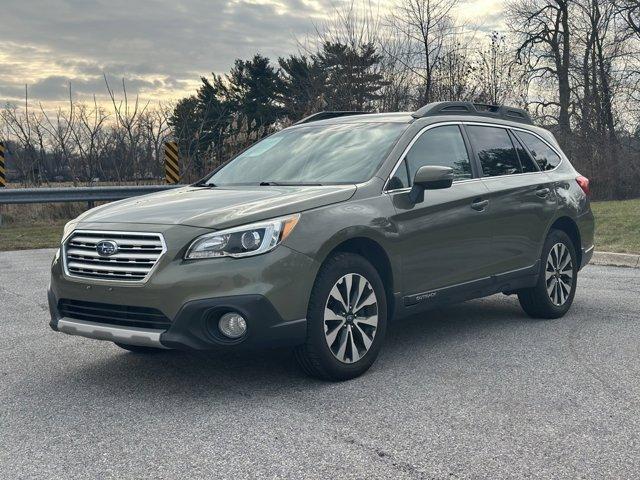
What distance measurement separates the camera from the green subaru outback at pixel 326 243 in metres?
4.17

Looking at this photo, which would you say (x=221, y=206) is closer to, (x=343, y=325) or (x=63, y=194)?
(x=343, y=325)

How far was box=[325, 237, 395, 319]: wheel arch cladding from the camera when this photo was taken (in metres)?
4.82

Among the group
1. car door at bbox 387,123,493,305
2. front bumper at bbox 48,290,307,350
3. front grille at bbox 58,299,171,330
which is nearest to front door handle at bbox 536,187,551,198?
car door at bbox 387,123,493,305

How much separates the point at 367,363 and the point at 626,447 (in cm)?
167

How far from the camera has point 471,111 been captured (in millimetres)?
6230

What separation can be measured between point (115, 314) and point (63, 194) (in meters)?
11.7

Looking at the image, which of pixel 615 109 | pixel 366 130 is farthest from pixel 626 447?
pixel 615 109

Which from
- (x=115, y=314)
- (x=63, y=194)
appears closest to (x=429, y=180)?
(x=115, y=314)

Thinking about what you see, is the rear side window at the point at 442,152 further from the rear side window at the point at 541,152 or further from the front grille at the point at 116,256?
the front grille at the point at 116,256

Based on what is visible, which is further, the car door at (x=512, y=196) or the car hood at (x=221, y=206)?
the car door at (x=512, y=196)

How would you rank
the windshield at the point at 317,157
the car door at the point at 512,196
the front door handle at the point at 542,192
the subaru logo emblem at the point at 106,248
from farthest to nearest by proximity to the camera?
1. the front door handle at the point at 542,192
2. the car door at the point at 512,196
3. the windshield at the point at 317,157
4. the subaru logo emblem at the point at 106,248

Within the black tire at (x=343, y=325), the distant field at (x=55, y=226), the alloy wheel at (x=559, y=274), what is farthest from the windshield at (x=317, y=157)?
the distant field at (x=55, y=226)

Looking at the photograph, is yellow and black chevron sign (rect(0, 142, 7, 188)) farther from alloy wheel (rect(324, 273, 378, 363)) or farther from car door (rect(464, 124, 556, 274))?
alloy wheel (rect(324, 273, 378, 363))

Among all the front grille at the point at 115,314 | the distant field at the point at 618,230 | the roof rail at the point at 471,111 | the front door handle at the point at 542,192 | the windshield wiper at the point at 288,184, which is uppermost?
the roof rail at the point at 471,111
